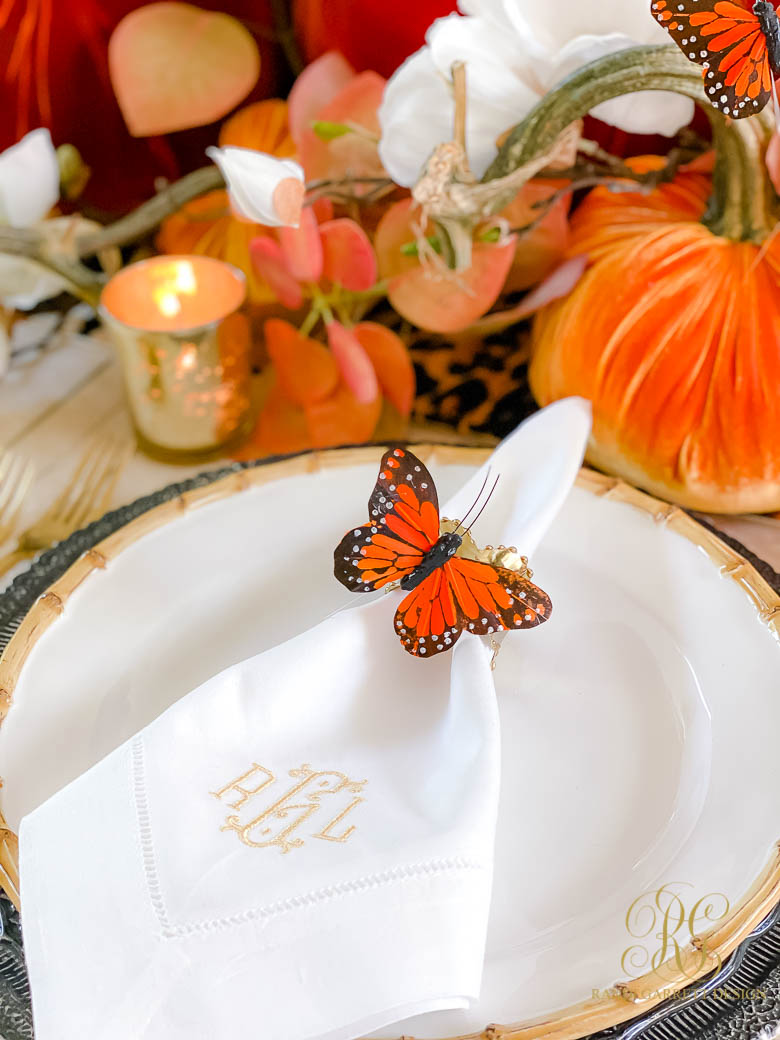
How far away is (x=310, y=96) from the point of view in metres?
0.71

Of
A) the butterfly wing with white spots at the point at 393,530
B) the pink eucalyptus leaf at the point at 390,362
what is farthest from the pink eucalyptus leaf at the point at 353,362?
the butterfly wing with white spots at the point at 393,530

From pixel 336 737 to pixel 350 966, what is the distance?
0.10 m

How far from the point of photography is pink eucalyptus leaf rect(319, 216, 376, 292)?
0.64m

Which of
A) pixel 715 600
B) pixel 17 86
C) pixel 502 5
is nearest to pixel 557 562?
pixel 715 600

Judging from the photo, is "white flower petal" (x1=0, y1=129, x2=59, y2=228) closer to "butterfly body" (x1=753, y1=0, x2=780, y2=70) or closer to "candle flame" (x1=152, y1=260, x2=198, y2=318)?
"candle flame" (x1=152, y1=260, x2=198, y2=318)

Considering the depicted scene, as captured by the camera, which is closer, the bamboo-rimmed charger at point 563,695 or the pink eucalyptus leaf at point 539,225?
the bamboo-rimmed charger at point 563,695

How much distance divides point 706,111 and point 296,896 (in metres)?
0.48

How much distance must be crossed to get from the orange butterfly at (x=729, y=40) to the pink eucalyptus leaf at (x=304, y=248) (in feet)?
0.85

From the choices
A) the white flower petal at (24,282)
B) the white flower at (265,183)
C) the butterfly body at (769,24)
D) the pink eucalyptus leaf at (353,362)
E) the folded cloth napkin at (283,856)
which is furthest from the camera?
the white flower petal at (24,282)

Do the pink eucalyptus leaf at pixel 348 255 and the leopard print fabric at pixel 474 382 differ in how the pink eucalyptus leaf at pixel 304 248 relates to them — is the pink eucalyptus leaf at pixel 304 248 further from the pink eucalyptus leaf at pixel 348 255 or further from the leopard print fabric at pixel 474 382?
the leopard print fabric at pixel 474 382

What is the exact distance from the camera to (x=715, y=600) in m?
0.50

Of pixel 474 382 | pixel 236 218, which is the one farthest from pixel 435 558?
pixel 236 218

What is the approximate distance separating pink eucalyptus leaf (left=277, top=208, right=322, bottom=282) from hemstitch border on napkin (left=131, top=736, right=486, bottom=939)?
405 mm

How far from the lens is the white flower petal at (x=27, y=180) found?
0.73 m
